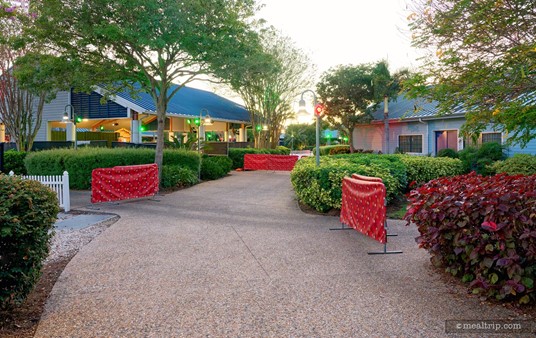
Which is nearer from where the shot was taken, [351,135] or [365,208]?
[365,208]

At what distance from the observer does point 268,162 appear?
27109mm

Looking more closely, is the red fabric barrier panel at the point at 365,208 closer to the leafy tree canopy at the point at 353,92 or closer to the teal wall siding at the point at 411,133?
the teal wall siding at the point at 411,133

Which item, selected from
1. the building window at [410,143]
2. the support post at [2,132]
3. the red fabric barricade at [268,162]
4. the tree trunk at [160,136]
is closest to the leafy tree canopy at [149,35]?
the tree trunk at [160,136]

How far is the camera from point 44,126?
28797 mm

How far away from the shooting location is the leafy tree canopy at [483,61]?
5383 millimetres

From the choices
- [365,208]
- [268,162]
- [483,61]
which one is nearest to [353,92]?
[268,162]

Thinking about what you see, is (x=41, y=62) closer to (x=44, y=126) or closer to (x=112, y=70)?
(x=112, y=70)

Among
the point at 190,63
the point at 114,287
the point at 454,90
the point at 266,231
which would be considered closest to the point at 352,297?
the point at 114,287

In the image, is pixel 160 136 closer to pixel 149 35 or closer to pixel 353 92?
pixel 149 35

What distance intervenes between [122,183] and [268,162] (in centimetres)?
1480

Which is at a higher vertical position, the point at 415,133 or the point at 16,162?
the point at 415,133

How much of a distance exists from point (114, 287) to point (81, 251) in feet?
7.15

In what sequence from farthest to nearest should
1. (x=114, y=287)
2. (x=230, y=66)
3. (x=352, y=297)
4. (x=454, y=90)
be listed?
(x=230, y=66), (x=454, y=90), (x=114, y=287), (x=352, y=297)

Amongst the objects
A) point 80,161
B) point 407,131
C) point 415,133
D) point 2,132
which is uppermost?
point 2,132
